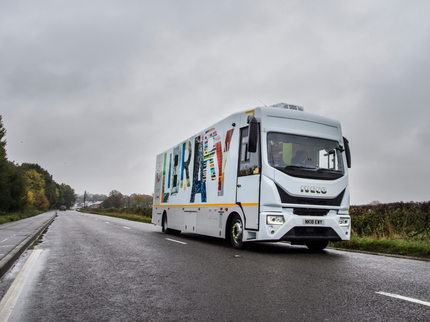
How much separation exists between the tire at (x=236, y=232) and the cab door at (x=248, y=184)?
19.1 inches

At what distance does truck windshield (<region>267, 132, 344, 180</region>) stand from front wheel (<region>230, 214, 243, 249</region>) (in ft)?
6.24

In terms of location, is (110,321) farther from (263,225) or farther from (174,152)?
(174,152)

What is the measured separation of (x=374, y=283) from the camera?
500cm

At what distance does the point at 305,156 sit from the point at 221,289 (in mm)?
4751

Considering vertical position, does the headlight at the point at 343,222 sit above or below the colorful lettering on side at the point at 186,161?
below

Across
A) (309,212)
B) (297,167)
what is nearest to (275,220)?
(309,212)

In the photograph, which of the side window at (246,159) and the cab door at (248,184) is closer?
the cab door at (248,184)

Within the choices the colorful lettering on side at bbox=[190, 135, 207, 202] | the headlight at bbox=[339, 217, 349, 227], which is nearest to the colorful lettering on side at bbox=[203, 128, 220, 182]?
the colorful lettering on side at bbox=[190, 135, 207, 202]

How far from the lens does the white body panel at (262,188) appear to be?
7867mm

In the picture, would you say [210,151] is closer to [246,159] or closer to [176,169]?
[246,159]

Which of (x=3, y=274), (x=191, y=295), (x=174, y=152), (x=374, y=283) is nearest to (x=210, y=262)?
(x=191, y=295)

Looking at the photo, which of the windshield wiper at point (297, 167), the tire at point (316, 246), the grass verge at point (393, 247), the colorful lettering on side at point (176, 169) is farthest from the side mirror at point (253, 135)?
the colorful lettering on side at point (176, 169)

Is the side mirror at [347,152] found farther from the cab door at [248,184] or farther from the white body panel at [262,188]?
the cab door at [248,184]

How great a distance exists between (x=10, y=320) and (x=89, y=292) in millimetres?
1197
